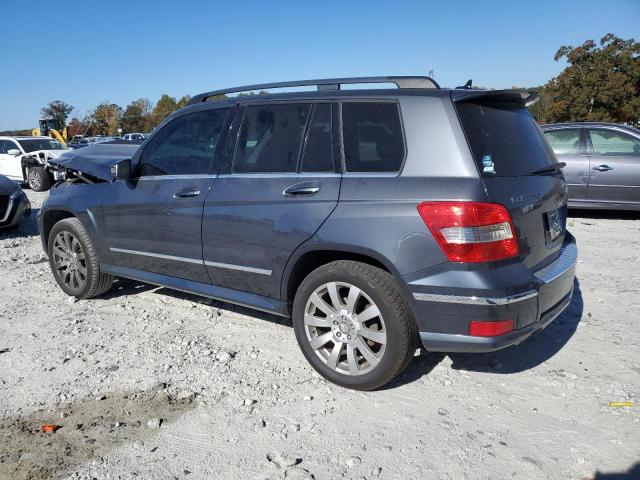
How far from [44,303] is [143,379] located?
2.12 metres

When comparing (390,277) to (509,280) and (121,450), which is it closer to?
(509,280)

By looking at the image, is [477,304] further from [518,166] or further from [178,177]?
[178,177]

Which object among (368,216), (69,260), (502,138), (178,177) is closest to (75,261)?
(69,260)

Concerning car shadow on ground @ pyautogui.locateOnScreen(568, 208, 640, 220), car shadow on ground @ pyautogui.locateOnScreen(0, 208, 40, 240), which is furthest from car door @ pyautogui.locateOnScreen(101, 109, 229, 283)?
car shadow on ground @ pyautogui.locateOnScreen(568, 208, 640, 220)

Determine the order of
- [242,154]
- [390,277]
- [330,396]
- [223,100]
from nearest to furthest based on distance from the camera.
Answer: [390,277], [330,396], [242,154], [223,100]

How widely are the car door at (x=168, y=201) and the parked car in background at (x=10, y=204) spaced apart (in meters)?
4.53

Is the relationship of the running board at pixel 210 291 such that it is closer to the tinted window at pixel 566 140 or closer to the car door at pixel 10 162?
the tinted window at pixel 566 140

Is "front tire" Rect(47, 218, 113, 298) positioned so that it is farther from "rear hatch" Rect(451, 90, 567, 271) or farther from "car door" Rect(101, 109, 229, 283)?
"rear hatch" Rect(451, 90, 567, 271)

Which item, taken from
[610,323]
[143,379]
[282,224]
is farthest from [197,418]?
[610,323]

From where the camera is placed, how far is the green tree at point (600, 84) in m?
34.8

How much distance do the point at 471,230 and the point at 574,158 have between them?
697cm

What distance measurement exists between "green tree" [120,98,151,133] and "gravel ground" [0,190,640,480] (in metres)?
78.0

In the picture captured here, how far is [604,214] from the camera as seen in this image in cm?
930

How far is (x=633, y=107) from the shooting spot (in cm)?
3475
